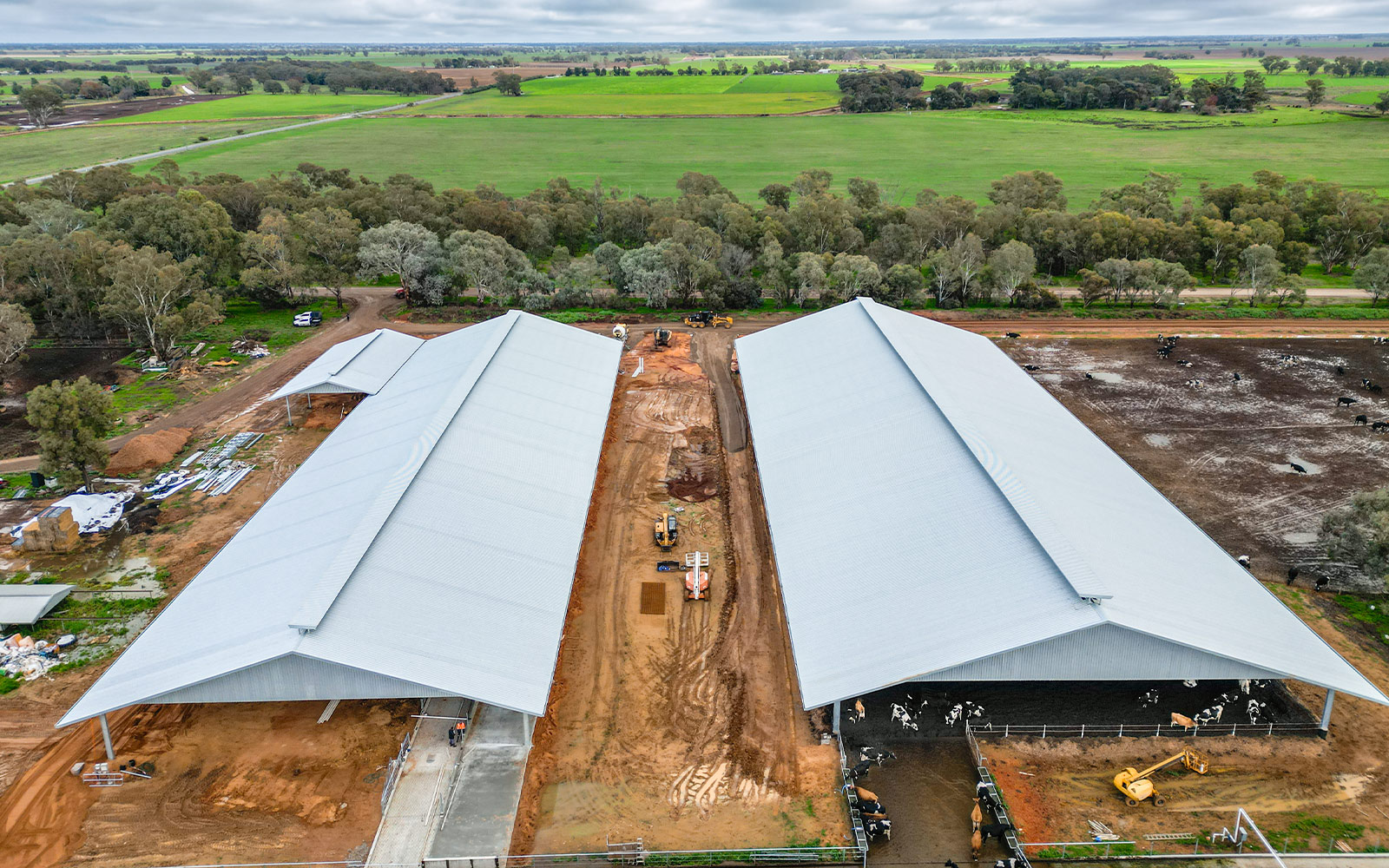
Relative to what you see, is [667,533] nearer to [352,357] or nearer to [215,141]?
[352,357]

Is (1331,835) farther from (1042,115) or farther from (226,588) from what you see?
(1042,115)

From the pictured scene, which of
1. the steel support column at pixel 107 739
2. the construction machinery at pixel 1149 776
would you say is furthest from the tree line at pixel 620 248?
the construction machinery at pixel 1149 776

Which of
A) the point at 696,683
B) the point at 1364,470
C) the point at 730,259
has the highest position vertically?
the point at 730,259

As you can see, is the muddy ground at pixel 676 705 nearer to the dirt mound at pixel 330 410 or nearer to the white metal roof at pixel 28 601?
the dirt mound at pixel 330 410

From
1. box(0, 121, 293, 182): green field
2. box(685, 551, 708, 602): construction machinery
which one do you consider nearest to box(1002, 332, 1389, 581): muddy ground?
box(685, 551, 708, 602): construction machinery

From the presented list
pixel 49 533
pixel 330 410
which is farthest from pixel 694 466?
pixel 49 533

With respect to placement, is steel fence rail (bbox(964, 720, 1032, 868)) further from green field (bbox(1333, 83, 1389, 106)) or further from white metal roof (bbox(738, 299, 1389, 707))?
green field (bbox(1333, 83, 1389, 106))

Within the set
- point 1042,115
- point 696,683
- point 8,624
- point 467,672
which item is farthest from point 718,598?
point 1042,115
